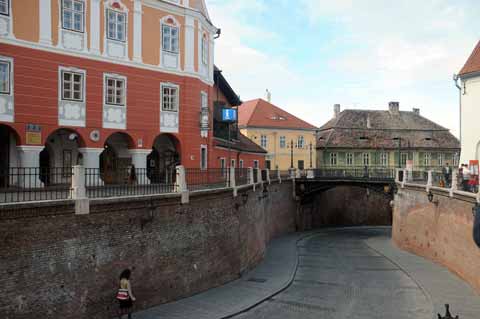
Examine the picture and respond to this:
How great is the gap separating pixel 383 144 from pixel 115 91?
4454 centimetres

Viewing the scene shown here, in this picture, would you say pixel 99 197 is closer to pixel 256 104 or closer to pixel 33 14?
pixel 33 14

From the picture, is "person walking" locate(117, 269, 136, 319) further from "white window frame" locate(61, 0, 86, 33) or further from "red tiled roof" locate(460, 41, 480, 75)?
"red tiled roof" locate(460, 41, 480, 75)

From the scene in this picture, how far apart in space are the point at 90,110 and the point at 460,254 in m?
17.6

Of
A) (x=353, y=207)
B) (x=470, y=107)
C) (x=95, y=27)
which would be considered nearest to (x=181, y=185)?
(x=95, y=27)

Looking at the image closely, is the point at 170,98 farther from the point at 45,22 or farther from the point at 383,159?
the point at 383,159

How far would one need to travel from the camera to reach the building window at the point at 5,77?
18484mm

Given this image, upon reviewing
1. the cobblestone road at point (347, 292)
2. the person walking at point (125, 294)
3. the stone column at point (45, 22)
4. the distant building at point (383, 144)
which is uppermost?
the stone column at point (45, 22)

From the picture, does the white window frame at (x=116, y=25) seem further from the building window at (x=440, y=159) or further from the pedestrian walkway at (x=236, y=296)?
the building window at (x=440, y=159)

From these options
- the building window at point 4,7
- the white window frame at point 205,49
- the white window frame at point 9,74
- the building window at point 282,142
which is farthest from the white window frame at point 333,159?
the building window at point 4,7

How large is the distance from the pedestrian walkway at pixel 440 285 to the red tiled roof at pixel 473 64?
11.0 m

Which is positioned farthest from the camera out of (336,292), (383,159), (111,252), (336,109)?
(336,109)

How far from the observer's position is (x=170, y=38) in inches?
936

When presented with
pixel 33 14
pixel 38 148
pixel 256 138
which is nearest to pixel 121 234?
pixel 38 148

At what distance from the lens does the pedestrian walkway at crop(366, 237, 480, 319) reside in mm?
17016
